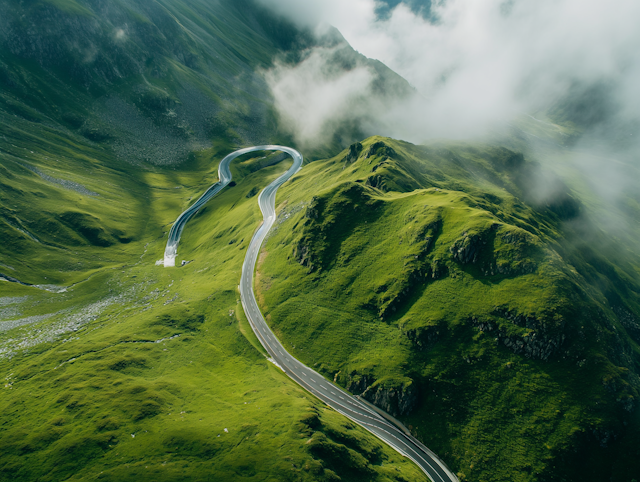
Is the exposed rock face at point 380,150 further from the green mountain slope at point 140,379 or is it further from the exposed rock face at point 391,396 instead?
the exposed rock face at point 391,396

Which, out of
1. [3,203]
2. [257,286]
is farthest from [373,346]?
[3,203]

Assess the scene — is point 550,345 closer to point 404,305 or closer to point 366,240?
point 404,305

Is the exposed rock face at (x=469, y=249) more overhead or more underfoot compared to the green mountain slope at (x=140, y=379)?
more overhead

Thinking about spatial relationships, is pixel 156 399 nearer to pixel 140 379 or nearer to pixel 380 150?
pixel 140 379

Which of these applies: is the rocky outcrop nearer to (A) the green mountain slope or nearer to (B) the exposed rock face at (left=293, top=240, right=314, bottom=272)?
(A) the green mountain slope

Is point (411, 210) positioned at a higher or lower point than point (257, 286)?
higher

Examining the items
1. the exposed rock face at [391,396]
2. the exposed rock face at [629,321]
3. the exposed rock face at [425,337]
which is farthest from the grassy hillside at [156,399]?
the exposed rock face at [629,321]
